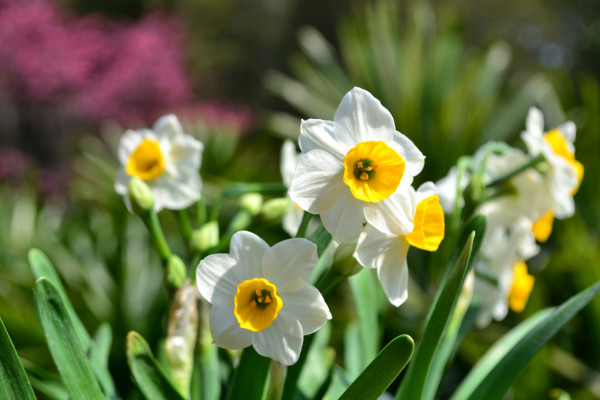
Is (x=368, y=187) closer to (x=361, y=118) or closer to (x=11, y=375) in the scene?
(x=361, y=118)

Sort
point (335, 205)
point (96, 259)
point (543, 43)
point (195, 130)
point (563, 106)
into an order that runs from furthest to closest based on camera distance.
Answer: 1. point (543, 43)
2. point (195, 130)
3. point (563, 106)
4. point (96, 259)
5. point (335, 205)

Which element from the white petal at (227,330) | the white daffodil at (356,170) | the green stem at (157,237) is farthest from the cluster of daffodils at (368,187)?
the green stem at (157,237)

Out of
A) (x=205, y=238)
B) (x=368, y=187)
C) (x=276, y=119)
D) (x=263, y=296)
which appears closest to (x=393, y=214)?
(x=368, y=187)

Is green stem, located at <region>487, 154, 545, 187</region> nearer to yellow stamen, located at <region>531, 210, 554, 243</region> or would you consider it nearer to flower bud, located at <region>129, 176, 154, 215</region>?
yellow stamen, located at <region>531, 210, 554, 243</region>

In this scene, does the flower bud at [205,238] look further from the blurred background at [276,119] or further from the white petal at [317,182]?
the white petal at [317,182]

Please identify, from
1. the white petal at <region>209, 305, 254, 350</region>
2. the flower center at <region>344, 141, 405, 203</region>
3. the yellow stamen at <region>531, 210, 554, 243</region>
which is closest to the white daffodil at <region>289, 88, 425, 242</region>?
the flower center at <region>344, 141, 405, 203</region>

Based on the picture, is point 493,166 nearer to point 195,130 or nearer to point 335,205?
point 335,205

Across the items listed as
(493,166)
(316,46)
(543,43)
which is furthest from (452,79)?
(543,43)
